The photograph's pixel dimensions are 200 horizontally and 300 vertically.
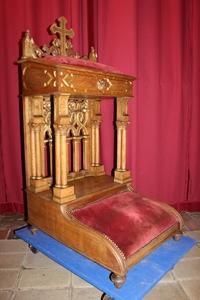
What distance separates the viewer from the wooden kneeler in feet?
5.24

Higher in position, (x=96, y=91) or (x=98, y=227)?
(x=96, y=91)

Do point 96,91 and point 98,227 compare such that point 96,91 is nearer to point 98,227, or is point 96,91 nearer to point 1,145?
point 98,227

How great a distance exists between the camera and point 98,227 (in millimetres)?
1646

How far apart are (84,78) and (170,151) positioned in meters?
1.42

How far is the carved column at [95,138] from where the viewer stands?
7.88 ft

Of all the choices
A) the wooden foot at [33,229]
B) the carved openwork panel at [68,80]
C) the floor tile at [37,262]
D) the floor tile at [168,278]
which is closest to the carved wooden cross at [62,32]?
the carved openwork panel at [68,80]

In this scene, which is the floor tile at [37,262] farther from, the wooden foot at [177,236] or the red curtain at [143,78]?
the wooden foot at [177,236]

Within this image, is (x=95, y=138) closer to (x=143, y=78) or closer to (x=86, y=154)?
(x=86, y=154)

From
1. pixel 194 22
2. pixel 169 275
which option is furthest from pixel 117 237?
pixel 194 22

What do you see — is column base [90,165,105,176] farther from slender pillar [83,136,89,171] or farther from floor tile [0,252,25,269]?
floor tile [0,252,25,269]

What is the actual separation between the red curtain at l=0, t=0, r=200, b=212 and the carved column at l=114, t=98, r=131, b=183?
1.29 feet

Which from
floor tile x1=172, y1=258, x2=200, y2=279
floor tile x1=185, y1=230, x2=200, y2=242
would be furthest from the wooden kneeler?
floor tile x1=185, y1=230, x2=200, y2=242

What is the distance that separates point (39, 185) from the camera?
204 cm

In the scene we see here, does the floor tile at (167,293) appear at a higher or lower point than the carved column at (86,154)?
lower
